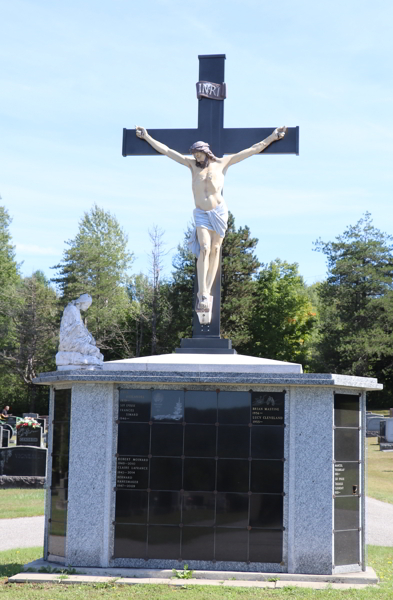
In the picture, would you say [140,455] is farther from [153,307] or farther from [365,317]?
[365,317]

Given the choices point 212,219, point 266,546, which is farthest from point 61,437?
point 212,219

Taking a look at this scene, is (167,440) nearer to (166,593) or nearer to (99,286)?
(166,593)

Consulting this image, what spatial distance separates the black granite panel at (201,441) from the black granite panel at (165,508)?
1.57 ft

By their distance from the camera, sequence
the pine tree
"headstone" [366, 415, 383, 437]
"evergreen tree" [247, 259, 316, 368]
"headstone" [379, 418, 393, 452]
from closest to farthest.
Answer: "headstone" [379, 418, 393, 452], "headstone" [366, 415, 383, 437], the pine tree, "evergreen tree" [247, 259, 316, 368]

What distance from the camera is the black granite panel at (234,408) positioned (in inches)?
304

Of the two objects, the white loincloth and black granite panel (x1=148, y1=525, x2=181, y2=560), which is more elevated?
the white loincloth

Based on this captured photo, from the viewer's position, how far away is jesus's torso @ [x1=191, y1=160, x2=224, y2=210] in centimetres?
859

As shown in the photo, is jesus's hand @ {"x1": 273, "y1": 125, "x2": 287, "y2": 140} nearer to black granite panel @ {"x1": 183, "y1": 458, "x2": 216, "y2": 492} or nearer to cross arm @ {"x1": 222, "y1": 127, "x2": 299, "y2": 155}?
cross arm @ {"x1": 222, "y1": 127, "x2": 299, "y2": 155}

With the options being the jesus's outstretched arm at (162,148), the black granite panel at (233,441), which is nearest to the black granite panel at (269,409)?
the black granite panel at (233,441)

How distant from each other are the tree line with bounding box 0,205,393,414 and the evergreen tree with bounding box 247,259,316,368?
7 cm

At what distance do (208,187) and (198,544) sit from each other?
3986mm

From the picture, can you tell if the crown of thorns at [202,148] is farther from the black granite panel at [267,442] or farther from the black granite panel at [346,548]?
the black granite panel at [346,548]

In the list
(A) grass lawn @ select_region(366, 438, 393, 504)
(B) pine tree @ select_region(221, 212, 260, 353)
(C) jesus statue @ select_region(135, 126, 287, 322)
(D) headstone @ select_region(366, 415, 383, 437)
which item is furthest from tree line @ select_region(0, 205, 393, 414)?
(C) jesus statue @ select_region(135, 126, 287, 322)

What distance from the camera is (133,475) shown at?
7746mm
